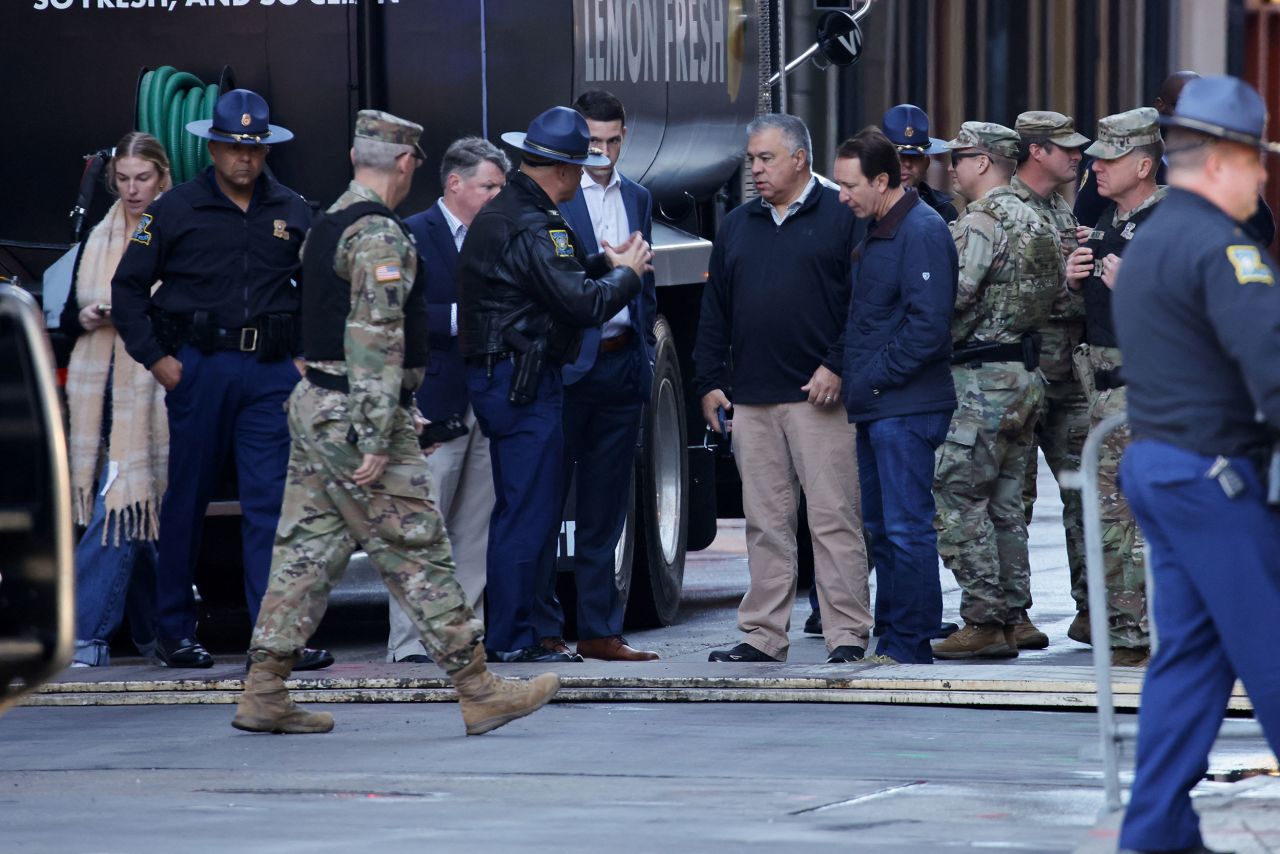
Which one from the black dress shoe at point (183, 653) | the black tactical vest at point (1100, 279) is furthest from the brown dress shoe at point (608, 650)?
the black tactical vest at point (1100, 279)

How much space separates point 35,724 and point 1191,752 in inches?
163

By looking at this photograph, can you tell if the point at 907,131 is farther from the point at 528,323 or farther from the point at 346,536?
the point at 346,536

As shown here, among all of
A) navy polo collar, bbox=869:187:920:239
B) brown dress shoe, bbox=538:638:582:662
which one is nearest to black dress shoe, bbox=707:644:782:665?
brown dress shoe, bbox=538:638:582:662

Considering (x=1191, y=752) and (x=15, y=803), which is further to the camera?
(x=15, y=803)

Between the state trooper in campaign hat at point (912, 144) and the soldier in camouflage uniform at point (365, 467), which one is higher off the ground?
the state trooper in campaign hat at point (912, 144)

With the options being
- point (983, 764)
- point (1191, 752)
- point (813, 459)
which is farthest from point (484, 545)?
point (1191, 752)

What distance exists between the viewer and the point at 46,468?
449 centimetres

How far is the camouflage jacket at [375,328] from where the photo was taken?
734 centimetres

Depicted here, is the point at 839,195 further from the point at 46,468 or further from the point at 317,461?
the point at 46,468

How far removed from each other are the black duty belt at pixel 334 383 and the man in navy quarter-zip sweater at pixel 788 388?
1.72 meters

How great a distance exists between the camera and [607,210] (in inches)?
370

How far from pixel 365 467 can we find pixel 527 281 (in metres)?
1.49

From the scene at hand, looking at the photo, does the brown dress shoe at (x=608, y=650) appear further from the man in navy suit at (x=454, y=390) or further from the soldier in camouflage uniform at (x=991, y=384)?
the soldier in camouflage uniform at (x=991, y=384)

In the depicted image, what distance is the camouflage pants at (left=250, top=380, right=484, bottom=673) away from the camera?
7.40 metres
